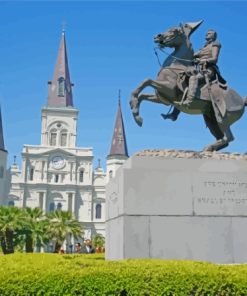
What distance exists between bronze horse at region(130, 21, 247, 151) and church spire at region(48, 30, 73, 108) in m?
73.2

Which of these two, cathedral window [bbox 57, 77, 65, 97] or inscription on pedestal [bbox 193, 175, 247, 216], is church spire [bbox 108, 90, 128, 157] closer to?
cathedral window [bbox 57, 77, 65, 97]

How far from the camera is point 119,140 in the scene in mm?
81438

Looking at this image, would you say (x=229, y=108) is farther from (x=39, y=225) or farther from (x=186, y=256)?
(x=39, y=225)

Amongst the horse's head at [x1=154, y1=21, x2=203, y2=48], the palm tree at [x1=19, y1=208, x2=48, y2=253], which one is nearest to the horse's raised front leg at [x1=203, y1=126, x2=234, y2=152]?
the horse's head at [x1=154, y1=21, x2=203, y2=48]

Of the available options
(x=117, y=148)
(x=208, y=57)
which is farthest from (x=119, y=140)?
(x=208, y=57)

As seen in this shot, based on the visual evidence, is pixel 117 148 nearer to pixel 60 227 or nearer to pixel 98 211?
pixel 98 211

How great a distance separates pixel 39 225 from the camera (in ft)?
120

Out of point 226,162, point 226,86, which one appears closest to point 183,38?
point 226,86

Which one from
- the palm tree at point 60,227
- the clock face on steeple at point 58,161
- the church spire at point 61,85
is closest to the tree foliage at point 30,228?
the palm tree at point 60,227

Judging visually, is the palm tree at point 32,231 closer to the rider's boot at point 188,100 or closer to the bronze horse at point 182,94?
the bronze horse at point 182,94

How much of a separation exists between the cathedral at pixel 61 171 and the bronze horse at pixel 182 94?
205 feet

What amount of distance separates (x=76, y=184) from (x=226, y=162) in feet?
227

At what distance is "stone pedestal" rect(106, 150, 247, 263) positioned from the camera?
25.6 feet

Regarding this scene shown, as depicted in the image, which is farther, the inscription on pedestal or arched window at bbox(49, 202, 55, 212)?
arched window at bbox(49, 202, 55, 212)
